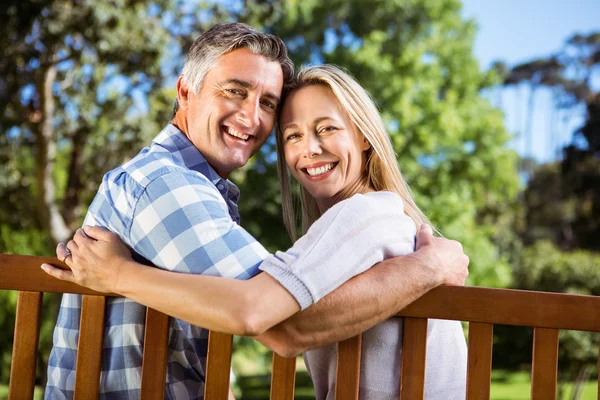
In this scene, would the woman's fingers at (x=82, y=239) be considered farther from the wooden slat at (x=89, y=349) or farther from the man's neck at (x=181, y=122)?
the man's neck at (x=181, y=122)

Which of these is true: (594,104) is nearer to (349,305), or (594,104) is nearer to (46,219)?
(46,219)

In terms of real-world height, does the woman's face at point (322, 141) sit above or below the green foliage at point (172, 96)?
below

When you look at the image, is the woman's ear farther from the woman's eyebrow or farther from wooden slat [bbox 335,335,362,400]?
wooden slat [bbox 335,335,362,400]

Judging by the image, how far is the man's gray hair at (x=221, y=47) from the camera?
1.99 meters

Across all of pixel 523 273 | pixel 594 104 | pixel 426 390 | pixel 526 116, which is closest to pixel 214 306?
pixel 426 390

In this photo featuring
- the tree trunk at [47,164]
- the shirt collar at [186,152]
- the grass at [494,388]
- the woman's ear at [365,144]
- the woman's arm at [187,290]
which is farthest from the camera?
the grass at [494,388]

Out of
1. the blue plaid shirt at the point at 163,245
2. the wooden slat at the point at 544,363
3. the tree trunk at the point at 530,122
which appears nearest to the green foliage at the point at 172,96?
the blue plaid shirt at the point at 163,245

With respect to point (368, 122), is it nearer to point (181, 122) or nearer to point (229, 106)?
point (229, 106)

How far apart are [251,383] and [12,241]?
7378 millimetres

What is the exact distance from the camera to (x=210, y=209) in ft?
5.02

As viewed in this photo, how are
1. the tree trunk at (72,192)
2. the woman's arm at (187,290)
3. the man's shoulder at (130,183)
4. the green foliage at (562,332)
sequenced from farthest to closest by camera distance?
the green foliage at (562,332), the tree trunk at (72,192), the man's shoulder at (130,183), the woman's arm at (187,290)

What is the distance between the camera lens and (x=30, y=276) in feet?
5.33

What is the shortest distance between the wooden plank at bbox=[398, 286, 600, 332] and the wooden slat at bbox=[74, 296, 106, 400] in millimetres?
781

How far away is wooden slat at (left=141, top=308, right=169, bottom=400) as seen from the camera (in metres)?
1.58
